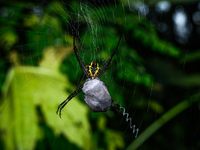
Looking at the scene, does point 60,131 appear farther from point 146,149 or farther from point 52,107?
point 146,149


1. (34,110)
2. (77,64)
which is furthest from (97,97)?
(77,64)

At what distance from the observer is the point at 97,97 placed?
44.4 inches

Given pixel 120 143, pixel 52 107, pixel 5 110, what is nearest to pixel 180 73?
pixel 120 143

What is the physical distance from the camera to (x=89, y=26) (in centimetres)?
220

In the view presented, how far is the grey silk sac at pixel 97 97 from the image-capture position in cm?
112

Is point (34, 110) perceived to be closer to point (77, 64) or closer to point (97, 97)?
point (97, 97)

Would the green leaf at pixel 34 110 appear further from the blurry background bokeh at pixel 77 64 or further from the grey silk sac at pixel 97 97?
the grey silk sac at pixel 97 97

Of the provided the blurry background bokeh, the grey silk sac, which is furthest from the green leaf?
the grey silk sac

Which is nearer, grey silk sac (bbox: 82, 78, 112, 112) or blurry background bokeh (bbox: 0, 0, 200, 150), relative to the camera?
grey silk sac (bbox: 82, 78, 112, 112)

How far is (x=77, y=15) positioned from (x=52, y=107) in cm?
139

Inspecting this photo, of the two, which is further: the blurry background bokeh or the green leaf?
the blurry background bokeh

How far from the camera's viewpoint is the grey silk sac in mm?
1119

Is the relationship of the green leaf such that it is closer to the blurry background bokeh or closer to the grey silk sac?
the blurry background bokeh

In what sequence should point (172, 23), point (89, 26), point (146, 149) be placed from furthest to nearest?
point (172, 23), point (146, 149), point (89, 26)
